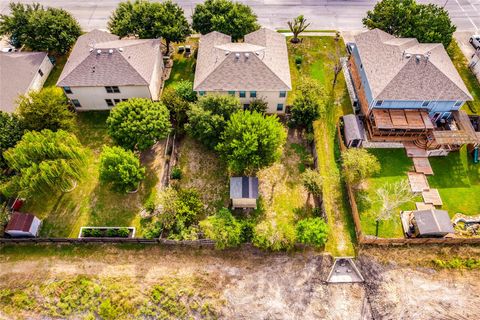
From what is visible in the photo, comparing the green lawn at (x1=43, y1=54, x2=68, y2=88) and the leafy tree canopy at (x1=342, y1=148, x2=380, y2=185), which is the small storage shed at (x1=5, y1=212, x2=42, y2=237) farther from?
the leafy tree canopy at (x1=342, y1=148, x2=380, y2=185)

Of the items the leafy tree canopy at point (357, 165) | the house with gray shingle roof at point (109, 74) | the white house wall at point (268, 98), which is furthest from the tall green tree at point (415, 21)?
the house with gray shingle roof at point (109, 74)

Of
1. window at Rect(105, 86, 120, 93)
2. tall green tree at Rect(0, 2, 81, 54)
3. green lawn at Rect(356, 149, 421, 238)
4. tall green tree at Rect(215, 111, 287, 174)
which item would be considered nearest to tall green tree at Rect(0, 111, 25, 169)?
window at Rect(105, 86, 120, 93)

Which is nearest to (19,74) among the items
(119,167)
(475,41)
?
(119,167)

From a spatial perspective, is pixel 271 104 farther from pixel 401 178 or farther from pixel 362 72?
pixel 401 178

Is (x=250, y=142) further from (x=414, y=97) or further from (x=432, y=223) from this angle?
(x=414, y=97)

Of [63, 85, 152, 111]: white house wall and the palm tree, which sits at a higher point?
the palm tree
